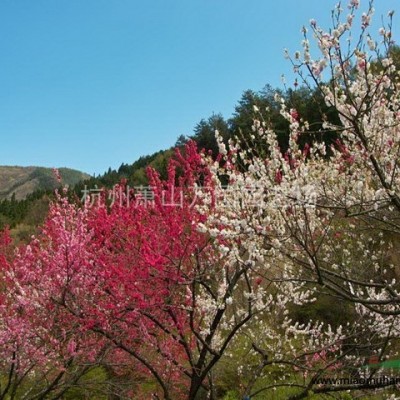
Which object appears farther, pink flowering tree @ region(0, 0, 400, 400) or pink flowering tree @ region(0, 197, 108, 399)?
pink flowering tree @ region(0, 197, 108, 399)

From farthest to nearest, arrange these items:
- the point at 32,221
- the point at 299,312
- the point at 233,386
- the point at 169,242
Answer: the point at 32,221
the point at 299,312
the point at 233,386
the point at 169,242

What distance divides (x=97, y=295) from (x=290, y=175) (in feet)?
12.1

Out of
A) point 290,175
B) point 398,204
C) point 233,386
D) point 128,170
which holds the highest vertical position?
point 128,170

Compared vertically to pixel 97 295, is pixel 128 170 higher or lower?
higher

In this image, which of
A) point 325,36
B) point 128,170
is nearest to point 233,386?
point 325,36

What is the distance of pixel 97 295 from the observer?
21.6 ft

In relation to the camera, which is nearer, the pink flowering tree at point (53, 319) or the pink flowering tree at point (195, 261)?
the pink flowering tree at point (195, 261)

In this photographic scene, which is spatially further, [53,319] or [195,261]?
[53,319]

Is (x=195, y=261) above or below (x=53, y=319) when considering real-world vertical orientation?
above

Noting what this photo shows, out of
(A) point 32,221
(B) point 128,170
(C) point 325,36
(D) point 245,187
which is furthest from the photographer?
(B) point 128,170

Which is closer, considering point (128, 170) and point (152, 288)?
point (152, 288)

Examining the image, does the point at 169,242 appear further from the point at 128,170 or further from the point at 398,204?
the point at 128,170

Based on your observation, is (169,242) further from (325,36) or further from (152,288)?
(325,36)

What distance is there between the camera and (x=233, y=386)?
9.77 metres
